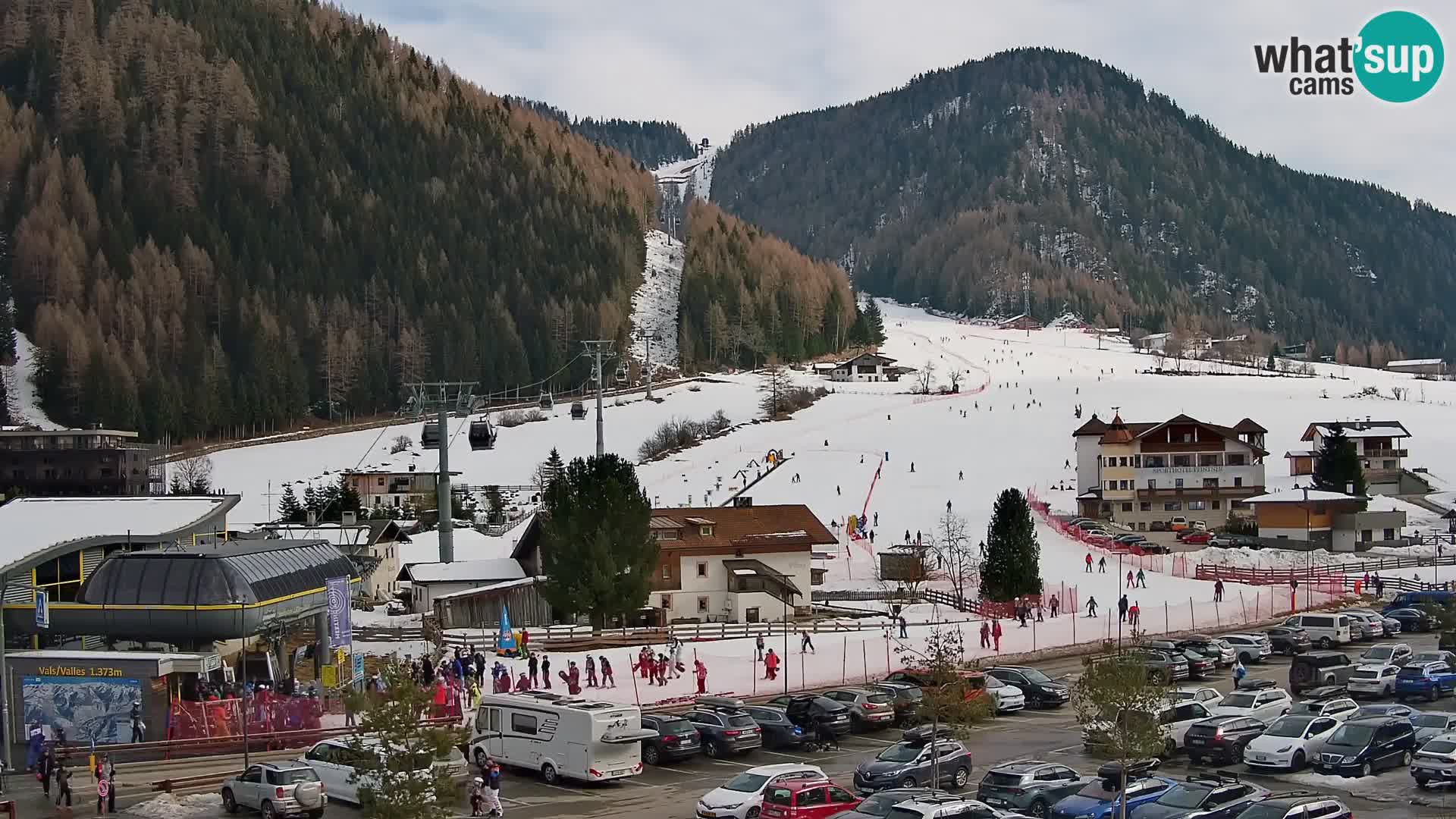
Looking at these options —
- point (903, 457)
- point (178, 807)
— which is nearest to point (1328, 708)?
point (178, 807)

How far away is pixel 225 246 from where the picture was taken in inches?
6663

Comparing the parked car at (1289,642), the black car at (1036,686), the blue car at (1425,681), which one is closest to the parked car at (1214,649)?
the parked car at (1289,642)

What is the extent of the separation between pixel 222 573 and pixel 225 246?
14603cm

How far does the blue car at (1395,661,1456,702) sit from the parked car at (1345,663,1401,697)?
298mm

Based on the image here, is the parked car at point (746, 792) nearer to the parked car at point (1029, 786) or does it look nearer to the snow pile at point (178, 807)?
the parked car at point (1029, 786)

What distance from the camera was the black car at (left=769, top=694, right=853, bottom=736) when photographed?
30.7 meters

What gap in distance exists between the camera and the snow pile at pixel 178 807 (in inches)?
970

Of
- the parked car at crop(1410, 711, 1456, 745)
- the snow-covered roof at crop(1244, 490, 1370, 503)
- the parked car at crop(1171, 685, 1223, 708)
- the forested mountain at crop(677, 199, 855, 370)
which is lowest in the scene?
the parked car at crop(1410, 711, 1456, 745)

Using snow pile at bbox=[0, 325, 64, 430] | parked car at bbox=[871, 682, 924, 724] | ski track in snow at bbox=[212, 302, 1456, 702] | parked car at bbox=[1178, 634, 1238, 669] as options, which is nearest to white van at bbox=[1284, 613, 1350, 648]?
parked car at bbox=[1178, 634, 1238, 669]

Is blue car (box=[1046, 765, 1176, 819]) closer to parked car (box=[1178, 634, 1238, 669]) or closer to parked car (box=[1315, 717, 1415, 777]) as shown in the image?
parked car (box=[1315, 717, 1415, 777])

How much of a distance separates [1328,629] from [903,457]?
173ft

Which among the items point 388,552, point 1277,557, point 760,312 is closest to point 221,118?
point 760,312

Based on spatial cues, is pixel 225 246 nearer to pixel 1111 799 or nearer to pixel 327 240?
pixel 327 240

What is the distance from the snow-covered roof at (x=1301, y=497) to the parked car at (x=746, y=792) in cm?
4863
